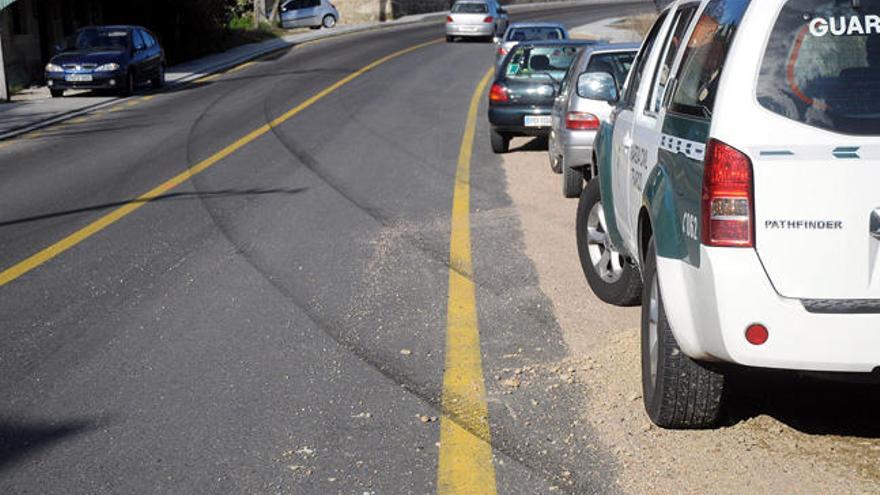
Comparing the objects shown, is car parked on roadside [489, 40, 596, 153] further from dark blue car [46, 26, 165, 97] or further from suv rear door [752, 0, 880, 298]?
dark blue car [46, 26, 165, 97]

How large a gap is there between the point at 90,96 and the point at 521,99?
15046 mm

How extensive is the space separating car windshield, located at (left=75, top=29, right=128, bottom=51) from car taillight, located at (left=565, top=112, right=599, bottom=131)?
19.0 m

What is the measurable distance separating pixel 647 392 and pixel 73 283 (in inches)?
186

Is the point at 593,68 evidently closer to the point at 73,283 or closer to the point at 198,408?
the point at 73,283

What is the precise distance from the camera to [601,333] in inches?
296

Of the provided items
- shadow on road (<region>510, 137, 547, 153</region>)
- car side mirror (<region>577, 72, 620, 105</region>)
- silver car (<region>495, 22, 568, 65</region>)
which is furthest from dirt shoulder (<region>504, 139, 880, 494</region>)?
silver car (<region>495, 22, 568, 65</region>)

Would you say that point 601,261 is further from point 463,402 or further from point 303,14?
point 303,14

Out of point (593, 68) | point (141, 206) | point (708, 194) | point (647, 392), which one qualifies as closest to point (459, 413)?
point (647, 392)

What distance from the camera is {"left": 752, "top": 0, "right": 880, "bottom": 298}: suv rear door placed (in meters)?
4.77

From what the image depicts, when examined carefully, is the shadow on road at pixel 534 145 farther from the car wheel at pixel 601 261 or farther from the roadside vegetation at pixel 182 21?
the roadside vegetation at pixel 182 21

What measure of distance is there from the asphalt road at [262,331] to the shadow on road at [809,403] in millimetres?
845

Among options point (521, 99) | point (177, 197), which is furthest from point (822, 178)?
point (521, 99)

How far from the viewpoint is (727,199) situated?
4.86 m

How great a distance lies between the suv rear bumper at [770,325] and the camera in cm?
481
